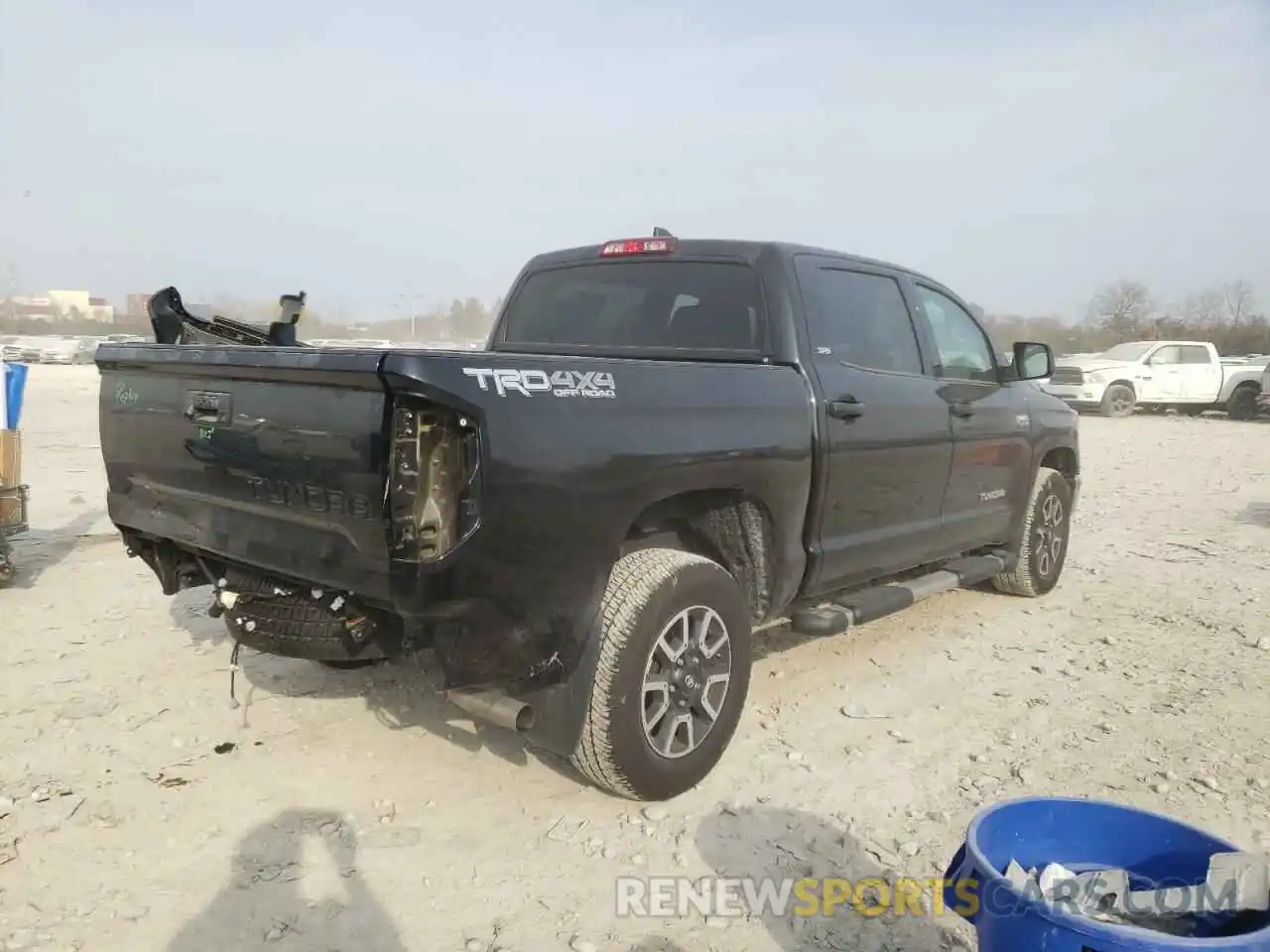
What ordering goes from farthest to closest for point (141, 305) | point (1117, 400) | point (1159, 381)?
point (1159, 381), point (1117, 400), point (141, 305)

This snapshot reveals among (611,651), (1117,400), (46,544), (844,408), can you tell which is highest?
(844,408)

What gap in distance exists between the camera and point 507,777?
362 centimetres

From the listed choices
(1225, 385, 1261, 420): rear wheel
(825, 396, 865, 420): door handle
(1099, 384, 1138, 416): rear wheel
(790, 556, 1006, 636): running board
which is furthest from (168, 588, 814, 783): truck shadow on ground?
(1225, 385, 1261, 420): rear wheel

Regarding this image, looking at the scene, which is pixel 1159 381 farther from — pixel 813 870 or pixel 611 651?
pixel 611 651

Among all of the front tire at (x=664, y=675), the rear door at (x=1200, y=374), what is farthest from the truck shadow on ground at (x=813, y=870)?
the rear door at (x=1200, y=374)

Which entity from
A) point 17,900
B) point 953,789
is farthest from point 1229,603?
point 17,900

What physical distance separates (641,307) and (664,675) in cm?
182

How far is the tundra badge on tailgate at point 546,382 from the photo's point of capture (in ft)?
8.90

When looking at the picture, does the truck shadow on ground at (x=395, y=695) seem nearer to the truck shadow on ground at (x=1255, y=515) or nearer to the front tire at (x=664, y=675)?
the front tire at (x=664, y=675)

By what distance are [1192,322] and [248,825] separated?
59.3 metres

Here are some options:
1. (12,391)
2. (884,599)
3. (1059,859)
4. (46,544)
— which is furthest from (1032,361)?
(46,544)

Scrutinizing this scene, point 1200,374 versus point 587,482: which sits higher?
point 1200,374

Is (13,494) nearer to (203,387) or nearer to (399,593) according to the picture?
(203,387)

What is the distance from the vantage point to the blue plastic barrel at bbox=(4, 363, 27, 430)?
6.35 metres
